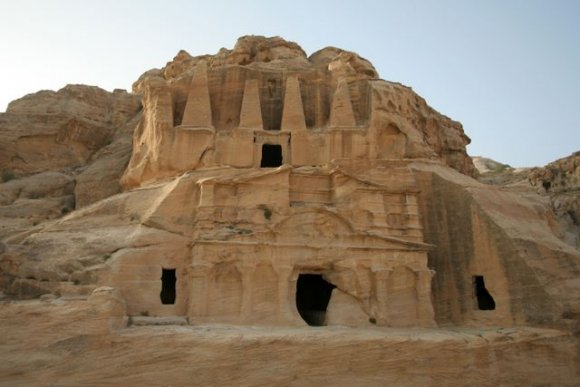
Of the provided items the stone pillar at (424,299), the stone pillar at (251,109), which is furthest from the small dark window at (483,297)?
the stone pillar at (251,109)

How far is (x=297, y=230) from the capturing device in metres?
22.2

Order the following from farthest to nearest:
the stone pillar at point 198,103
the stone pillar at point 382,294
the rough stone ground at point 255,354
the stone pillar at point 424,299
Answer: the stone pillar at point 198,103, the stone pillar at point 424,299, the stone pillar at point 382,294, the rough stone ground at point 255,354

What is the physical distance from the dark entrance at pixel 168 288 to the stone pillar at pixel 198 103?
791 cm

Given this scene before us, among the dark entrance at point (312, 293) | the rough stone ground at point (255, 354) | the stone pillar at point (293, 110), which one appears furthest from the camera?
the stone pillar at point (293, 110)

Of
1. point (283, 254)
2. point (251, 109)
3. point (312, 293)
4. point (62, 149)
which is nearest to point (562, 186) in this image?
point (312, 293)

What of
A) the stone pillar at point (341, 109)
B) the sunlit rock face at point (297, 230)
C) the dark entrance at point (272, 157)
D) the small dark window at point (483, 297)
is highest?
the stone pillar at point (341, 109)

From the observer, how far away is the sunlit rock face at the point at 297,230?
2045 centimetres

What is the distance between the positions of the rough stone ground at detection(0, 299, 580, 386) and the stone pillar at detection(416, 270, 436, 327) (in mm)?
2440

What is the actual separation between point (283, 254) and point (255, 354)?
552 cm

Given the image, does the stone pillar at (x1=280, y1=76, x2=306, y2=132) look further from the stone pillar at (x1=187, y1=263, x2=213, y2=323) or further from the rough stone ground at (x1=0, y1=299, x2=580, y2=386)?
the rough stone ground at (x1=0, y1=299, x2=580, y2=386)

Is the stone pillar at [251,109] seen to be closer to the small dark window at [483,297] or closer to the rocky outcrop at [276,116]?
the rocky outcrop at [276,116]

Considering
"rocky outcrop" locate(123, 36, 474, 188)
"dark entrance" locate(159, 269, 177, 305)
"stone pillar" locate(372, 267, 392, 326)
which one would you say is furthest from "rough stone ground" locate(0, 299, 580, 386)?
"rocky outcrop" locate(123, 36, 474, 188)

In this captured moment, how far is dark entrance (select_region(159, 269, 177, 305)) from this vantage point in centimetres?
2206

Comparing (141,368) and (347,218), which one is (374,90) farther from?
(141,368)
